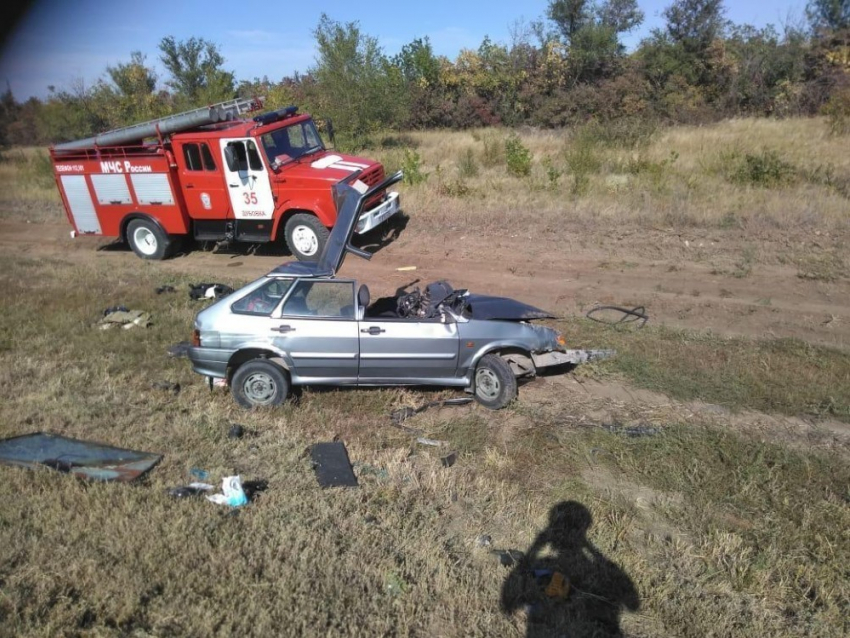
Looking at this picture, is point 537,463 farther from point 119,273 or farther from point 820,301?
point 119,273

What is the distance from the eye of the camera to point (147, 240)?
13594mm

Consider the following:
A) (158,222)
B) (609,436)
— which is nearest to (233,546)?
(609,436)

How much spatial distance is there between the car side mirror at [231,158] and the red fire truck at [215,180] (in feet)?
0.06

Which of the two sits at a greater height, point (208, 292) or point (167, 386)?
point (208, 292)

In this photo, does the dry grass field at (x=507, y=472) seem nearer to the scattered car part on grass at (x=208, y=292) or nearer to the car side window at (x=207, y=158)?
the scattered car part on grass at (x=208, y=292)

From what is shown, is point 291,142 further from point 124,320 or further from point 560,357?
point 560,357

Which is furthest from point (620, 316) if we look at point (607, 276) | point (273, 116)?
point (273, 116)

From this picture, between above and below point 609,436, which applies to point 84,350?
above

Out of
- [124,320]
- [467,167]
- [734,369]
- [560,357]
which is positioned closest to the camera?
[560,357]

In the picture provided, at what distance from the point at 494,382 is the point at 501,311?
2.65ft

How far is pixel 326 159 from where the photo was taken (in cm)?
1242

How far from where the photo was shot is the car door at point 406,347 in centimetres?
645

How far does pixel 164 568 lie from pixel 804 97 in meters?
30.3

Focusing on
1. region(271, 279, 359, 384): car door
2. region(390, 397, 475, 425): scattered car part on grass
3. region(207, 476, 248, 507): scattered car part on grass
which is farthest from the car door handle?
region(207, 476, 248, 507): scattered car part on grass
